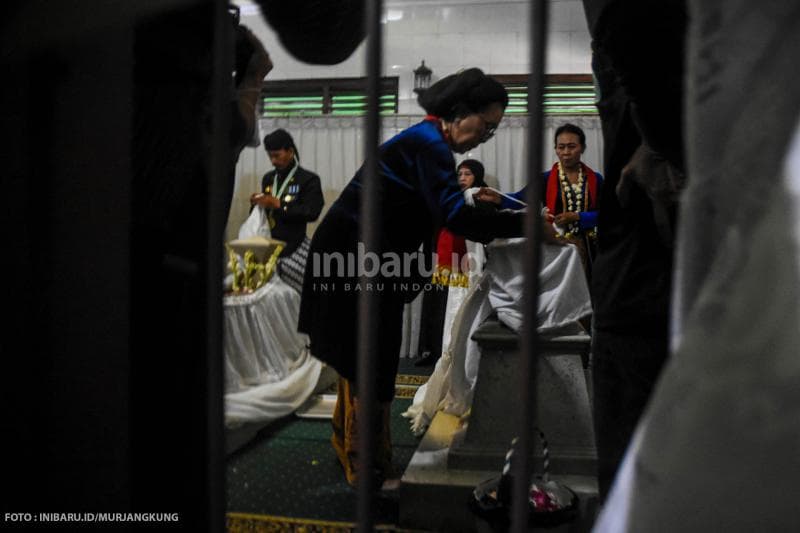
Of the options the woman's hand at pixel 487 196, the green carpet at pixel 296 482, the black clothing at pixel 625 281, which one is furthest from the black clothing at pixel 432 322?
the black clothing at pixel 625 281

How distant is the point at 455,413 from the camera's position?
2459mm

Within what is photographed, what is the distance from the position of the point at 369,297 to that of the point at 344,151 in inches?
165

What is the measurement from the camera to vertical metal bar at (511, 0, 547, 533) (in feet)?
1.20

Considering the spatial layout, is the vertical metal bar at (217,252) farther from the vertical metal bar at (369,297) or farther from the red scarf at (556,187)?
the red scarf at (556,187)

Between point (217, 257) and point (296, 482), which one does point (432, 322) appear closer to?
point (296, 482)

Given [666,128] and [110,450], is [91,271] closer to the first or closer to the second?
[110,450]

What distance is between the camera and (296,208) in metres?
3.28

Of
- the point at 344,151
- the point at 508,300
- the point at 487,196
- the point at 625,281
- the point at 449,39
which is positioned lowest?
the point at 508,300

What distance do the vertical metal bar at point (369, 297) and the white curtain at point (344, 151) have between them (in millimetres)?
3647

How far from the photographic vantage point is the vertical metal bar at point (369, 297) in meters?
0.39

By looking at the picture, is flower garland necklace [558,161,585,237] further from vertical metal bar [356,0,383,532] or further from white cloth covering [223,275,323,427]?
vertical metal bar [356,0,383,532]

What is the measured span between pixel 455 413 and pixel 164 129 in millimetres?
1960

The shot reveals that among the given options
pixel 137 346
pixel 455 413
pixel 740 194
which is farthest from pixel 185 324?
pixel 455 413

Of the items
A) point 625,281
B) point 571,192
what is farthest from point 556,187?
point 625,281
